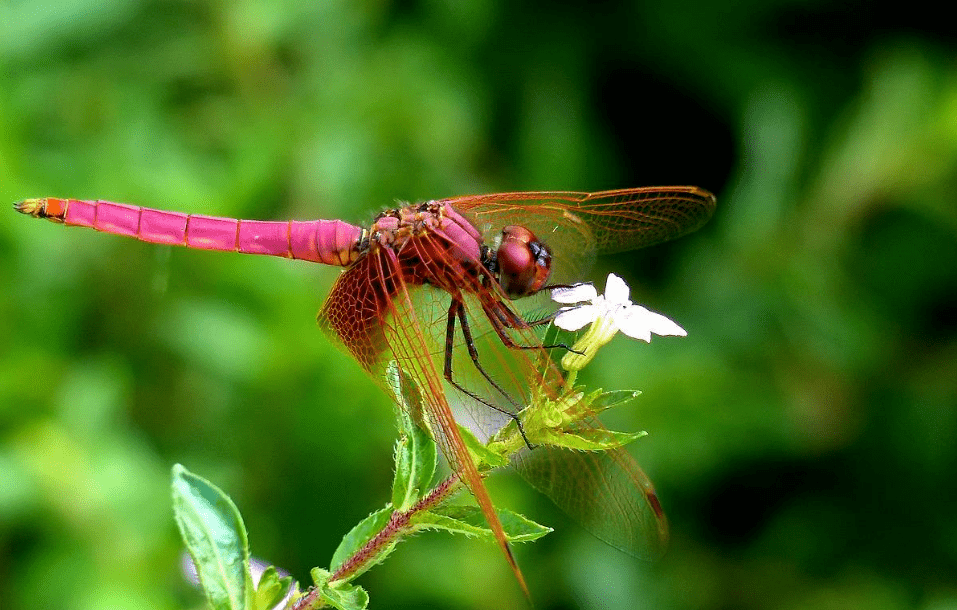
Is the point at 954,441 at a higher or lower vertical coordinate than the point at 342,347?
lower

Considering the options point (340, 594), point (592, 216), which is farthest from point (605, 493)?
point (592, 216)

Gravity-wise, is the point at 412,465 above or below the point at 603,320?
below

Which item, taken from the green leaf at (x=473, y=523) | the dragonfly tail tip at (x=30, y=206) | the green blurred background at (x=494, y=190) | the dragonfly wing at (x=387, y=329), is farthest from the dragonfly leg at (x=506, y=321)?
the green blurred background at (x=494, y=190)

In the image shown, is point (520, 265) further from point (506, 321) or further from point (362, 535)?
point (362, 535)

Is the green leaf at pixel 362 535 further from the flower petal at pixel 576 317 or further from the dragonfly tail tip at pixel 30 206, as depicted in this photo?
the dragonfly tail tip at pixel 30 206

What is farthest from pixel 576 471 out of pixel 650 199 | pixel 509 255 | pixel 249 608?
pixel 650 199

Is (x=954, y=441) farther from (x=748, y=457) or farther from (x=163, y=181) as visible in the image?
(x=163, y=181)
